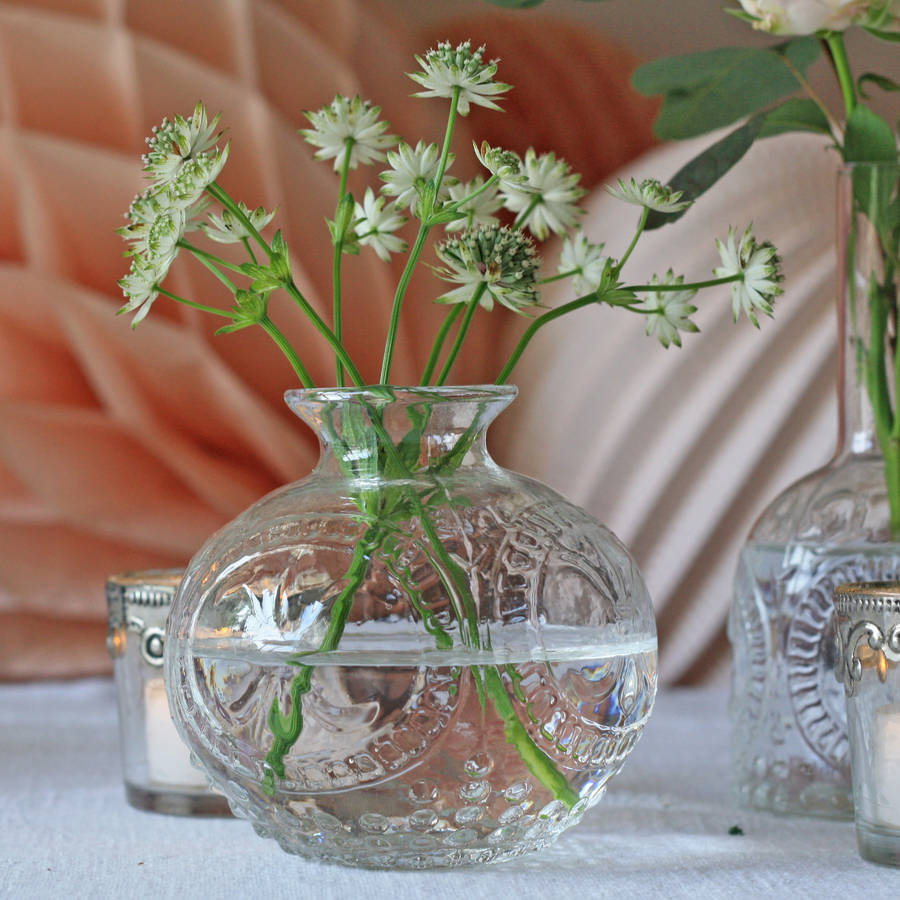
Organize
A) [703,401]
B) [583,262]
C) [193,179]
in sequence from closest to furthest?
1. [193,179]
2. [583,262]
3. [703,401]

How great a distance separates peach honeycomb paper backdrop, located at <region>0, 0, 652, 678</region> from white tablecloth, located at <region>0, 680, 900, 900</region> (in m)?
0.34

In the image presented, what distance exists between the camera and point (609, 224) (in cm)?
96

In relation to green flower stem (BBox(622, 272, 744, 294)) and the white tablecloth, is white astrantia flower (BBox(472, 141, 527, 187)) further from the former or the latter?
the white tablecloth

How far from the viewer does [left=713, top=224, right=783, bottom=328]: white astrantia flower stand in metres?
0.43

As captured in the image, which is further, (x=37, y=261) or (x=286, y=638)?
(x=37, y=261)

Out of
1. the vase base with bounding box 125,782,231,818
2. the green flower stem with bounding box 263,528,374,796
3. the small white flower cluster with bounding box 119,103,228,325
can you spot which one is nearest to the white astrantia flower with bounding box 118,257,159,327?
the small white flower cluster with bounding box 119,103,228,325

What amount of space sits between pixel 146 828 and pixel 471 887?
0.16 meters

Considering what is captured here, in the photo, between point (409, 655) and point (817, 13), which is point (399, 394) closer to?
point (409, 655)

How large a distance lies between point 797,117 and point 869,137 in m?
0.03

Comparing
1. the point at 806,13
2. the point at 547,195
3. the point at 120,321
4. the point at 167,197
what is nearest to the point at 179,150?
the point at 167,197

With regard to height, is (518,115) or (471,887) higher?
(518,115)

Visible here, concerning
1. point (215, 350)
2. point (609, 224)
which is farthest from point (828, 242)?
point (215, 350)

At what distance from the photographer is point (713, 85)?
0.54 meters

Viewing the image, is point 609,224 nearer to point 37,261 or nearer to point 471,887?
point 37,261
